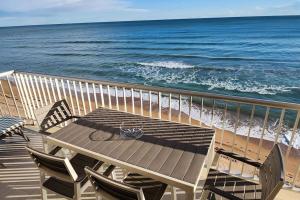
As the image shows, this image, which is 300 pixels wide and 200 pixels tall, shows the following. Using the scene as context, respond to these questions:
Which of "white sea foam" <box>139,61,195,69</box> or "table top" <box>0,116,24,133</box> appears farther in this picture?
"white sea foam" <box>139,61,195,69</box>

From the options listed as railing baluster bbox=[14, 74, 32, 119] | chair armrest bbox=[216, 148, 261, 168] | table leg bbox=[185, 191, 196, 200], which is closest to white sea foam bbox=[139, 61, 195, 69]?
railing baluster bbox=[14, 74, 32, 119]

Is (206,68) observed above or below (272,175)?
below

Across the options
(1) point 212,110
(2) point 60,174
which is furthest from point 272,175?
(2) point 60,174

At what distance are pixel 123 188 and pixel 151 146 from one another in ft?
1.96

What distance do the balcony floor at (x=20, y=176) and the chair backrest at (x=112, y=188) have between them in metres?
1.08

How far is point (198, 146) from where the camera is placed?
2.05 meters

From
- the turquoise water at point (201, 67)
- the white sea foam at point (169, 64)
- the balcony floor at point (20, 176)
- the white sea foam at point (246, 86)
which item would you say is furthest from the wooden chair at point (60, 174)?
the white sea foam at point (169, 64)

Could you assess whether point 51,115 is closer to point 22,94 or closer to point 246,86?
point 22,94

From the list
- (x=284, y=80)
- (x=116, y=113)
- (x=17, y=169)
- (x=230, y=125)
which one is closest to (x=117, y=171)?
(x=116, y=113)

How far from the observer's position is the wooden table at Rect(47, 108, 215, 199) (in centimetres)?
175

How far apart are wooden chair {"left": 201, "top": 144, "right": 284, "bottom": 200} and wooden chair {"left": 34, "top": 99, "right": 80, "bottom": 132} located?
203 centimetres

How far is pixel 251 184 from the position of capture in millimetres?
2104

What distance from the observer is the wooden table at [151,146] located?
175 centimetres

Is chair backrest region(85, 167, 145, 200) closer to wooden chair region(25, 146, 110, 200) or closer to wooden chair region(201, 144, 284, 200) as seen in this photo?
wooden chair region(25, 146, 110, 200)
